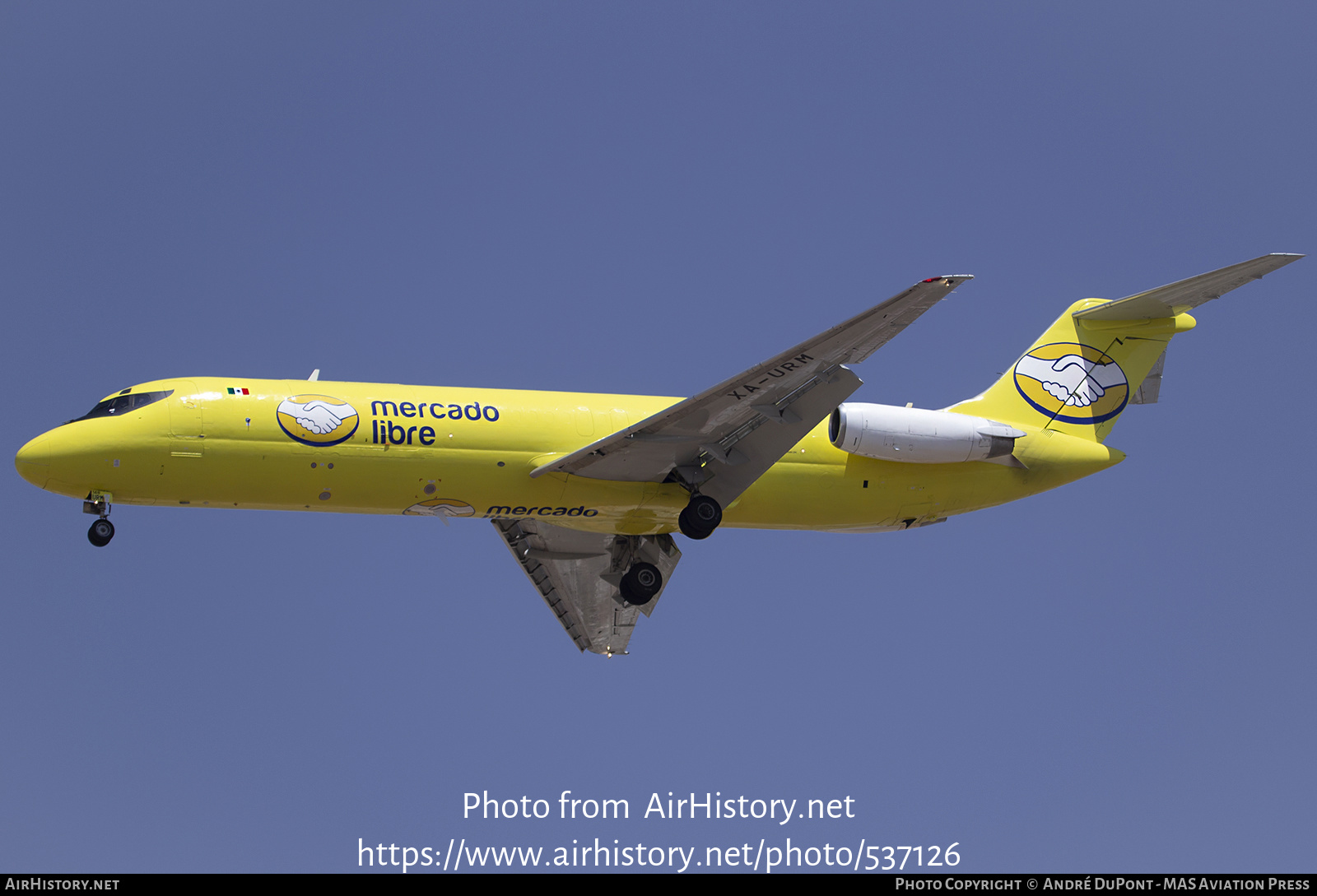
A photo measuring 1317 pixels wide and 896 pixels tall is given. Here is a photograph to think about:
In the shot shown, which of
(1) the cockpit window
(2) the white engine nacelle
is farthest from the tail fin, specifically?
(1) the cockpit window

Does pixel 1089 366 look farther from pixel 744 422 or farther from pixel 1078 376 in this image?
pixel 744 422

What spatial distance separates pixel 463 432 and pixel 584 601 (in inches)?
278

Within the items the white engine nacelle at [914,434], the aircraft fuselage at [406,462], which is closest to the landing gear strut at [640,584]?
the aircraft fuselage at [406,462]

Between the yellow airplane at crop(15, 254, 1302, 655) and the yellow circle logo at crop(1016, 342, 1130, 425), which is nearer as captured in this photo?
the yellow airplane at crop(15, 254, 1302, 655)

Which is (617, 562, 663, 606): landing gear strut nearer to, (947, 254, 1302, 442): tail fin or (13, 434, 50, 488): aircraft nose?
(947, 254, 1302, 442): tail fin

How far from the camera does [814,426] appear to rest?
25391 mm

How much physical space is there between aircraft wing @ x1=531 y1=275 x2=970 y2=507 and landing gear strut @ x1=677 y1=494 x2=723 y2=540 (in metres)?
0.37

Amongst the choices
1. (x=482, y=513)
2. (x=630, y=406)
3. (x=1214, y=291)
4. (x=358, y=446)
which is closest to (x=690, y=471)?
(x=630, y=406)

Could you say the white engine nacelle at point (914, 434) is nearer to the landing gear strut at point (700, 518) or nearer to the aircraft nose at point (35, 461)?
the landing gear strut at point (700, 518)

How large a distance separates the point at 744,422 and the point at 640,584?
4.81m

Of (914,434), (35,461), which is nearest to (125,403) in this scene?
(35,461)

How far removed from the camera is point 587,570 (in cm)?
3031

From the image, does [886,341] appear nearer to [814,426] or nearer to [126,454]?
[814,426]

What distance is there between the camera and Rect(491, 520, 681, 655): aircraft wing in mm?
29047
